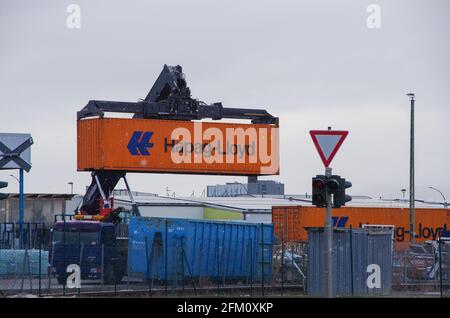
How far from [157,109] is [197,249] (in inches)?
566

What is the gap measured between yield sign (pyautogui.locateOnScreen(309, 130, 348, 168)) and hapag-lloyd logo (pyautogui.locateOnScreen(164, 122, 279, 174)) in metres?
30.0

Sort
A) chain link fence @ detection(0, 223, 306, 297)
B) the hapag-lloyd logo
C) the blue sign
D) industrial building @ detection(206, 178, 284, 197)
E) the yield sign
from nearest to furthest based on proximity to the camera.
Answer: the yield sign, chain link fence @ detection(0, 223, 306, 297), the blue sign, the hapag-lloyd logo, industrial building @ detection(206, 178, 284, 197)

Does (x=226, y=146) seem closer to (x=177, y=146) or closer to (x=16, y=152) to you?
(x=177, y=146)

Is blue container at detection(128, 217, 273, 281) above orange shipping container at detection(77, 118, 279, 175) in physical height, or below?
below

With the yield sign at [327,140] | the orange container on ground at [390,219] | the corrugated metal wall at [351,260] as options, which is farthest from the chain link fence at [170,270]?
the orange container on ground at [390,219]

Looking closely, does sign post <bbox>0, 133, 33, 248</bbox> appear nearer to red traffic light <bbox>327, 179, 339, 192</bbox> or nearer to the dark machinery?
the dark machinery

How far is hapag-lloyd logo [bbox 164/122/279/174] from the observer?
169ft

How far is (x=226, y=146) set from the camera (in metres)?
53.7

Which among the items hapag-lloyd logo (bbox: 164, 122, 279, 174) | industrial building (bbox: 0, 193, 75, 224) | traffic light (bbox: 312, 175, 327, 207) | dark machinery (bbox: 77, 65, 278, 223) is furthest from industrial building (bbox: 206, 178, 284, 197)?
traffic light (bbox: 312, 175, 327, 207)

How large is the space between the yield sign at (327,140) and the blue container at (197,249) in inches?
523

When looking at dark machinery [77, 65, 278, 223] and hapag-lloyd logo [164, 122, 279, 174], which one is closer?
dark machinery [77, 65, 278, 223]

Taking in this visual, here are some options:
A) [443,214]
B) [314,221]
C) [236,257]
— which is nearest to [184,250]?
[236,257]

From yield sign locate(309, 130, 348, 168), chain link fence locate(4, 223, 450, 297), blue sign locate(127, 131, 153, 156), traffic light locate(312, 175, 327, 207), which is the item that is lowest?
chain link fence locate(4, 223, 450, 297)
